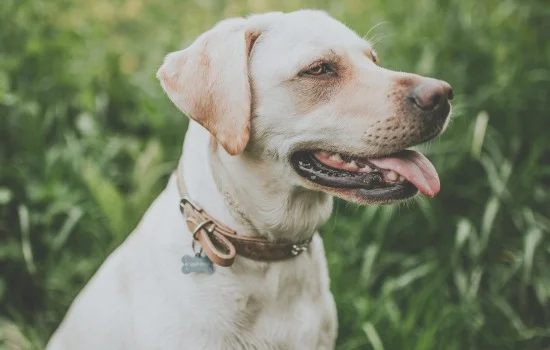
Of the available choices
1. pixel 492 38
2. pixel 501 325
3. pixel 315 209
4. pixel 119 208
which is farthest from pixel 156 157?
pixel 492 38

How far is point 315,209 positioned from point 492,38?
2.84 m

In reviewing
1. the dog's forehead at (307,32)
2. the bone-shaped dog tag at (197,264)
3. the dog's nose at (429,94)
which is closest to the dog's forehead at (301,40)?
the dog's forehead at (307,32)

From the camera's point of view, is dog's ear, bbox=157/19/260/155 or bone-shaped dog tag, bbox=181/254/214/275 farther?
bone-shaped dog tag, bbox=181/254/214/275

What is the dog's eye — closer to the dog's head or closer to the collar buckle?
the dog's head

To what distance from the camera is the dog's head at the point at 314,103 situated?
2227mm

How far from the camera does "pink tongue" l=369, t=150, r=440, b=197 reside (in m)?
2.28

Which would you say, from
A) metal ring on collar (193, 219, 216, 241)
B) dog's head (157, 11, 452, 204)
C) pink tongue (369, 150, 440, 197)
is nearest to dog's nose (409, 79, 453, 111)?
dog's head (157, 11, 452, 204)

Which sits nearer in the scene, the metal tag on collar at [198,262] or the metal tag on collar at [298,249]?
the metal tag on collar at [198,262]

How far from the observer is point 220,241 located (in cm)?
233

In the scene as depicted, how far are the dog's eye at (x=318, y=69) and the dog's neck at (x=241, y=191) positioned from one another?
333mm

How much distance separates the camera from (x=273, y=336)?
7.81ft

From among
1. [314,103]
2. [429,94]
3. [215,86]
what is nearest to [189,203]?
[215,86]

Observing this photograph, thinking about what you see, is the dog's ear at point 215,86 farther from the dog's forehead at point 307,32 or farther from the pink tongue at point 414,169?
the pink tongue at point 414,169

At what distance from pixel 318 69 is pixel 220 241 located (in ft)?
2.14
